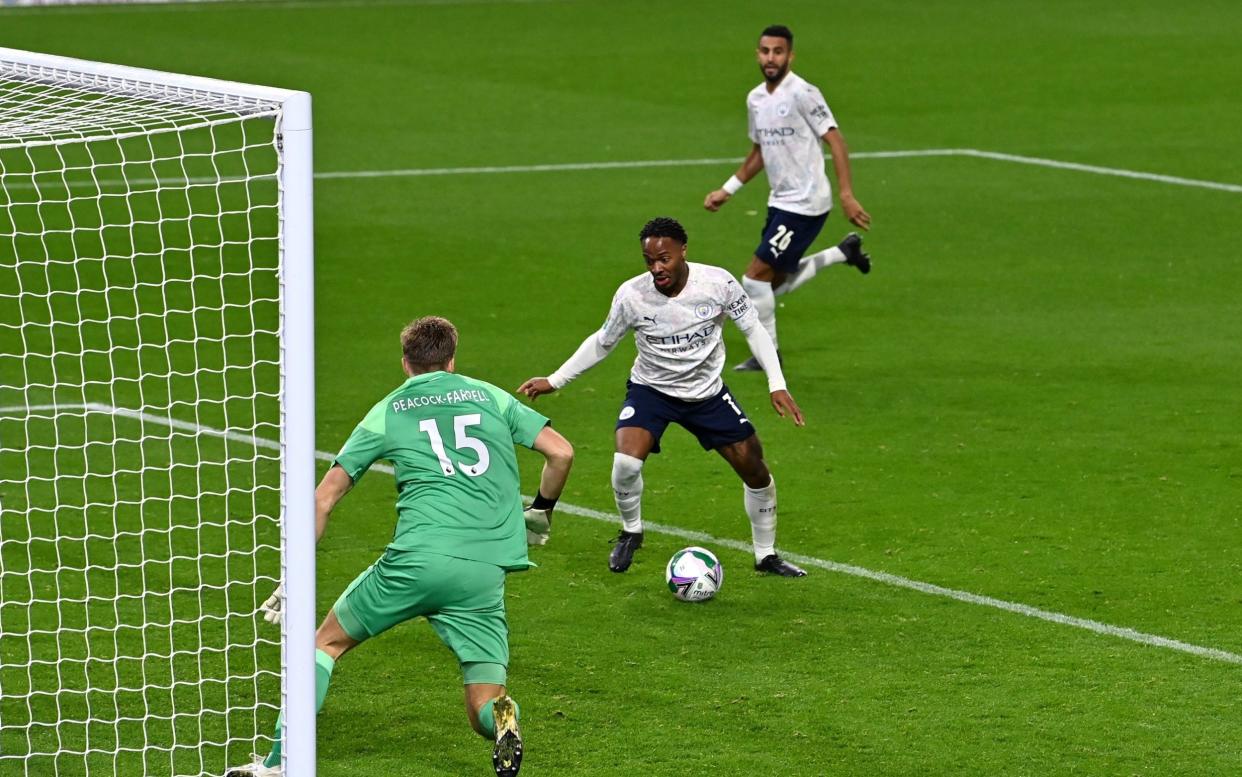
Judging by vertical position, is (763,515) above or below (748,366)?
above

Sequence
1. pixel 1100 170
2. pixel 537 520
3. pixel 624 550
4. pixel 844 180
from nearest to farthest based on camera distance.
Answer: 1. pixel 537 520
2. pixel 624 550
3. pixel 844 180
4. pixel 1100 170

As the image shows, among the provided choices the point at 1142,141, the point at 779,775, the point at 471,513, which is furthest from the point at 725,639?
the point at 1142,141

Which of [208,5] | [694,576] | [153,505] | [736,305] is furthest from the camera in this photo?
[208,5]

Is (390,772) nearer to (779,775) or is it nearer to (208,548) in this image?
(779,775)

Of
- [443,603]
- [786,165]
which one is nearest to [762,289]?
[786,165]

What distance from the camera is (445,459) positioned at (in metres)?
7.27

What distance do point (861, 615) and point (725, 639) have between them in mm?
693

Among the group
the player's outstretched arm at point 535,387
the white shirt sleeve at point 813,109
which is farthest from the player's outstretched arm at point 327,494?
the white shirt sleeve at point 813,109

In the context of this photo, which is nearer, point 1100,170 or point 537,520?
point 537,520

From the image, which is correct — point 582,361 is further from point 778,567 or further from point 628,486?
point 778,567

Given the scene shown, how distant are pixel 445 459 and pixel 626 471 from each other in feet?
8.39

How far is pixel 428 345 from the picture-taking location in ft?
24.1

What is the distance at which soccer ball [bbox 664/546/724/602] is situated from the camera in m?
9.42

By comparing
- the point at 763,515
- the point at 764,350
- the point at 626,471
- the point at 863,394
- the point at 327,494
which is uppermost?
the point at 327,494
